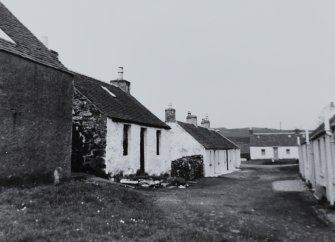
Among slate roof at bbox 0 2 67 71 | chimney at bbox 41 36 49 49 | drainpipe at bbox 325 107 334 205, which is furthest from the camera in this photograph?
chimney at bbox 41 36 49 49

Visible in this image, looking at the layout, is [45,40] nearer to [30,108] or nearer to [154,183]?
[30,108]

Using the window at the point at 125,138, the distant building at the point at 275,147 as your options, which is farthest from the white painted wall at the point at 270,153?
the window at the point at 125,138

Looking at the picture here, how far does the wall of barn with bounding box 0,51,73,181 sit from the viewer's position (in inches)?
412

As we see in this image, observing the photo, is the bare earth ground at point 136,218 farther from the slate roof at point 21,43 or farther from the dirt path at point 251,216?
the slate roof at point 21,43

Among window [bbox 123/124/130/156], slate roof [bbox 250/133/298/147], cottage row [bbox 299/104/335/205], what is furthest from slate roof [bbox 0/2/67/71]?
slate roof [bbox 250/133/298/147]

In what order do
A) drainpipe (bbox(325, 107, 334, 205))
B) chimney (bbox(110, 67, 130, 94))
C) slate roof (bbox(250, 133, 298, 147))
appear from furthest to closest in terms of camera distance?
slate roof (bbox(250, 133, 298, 147)), chimney (bbox(110, 67, 130, 94)), drainpipe (bbox(325, 107, 334, 205))

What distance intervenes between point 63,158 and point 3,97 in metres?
3.68

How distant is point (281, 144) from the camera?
60.0 meters

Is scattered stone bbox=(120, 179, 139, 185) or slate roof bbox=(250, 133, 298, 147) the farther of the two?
slate roof bbox=(250, 133, 298, 147)

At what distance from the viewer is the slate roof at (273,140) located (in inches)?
2360

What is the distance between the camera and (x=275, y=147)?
60.2 meters

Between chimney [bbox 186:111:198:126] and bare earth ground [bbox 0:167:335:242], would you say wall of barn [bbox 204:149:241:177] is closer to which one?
chimney [bbox 186:111:198:126]

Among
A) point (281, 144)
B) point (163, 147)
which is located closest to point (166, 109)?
point (163, 147)

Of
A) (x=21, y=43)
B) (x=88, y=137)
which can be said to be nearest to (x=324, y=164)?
(x=88, y=137)
